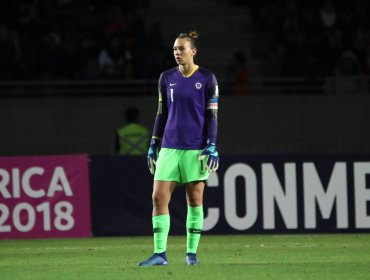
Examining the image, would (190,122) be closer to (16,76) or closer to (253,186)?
(253,186)

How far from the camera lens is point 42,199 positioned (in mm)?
15000

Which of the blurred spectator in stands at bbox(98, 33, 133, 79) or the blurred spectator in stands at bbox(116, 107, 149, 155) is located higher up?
the blurred spectator in stands at bbox(98, 33, 133, 79)

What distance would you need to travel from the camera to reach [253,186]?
14.9 meters

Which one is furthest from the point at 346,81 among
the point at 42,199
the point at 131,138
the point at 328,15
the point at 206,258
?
the point at 206,258

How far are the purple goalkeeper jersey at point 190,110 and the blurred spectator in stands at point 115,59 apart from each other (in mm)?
9796

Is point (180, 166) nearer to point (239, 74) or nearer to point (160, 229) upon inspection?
point (160, 229)

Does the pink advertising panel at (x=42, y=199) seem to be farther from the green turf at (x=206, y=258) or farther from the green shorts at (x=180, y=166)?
the green shorts at (x=180, y=166)

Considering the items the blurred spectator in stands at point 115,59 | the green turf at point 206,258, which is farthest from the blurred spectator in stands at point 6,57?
the green turf at point 206,258

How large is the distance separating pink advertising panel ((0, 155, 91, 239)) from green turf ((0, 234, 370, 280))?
1.02 feet

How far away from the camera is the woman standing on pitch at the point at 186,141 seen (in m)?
10.2

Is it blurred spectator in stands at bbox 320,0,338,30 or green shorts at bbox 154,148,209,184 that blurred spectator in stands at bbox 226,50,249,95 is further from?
green shorts at bbox 154,148,209,184

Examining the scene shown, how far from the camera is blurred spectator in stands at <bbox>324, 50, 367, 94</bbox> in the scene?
19516 mm

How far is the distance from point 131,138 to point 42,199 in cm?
241

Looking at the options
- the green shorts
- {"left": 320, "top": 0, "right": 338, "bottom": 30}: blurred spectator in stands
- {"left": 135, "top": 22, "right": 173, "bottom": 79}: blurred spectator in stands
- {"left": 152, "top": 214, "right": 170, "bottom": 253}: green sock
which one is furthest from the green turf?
{"left": 320, "top": 0, "right": 338, "bottom": 30}: blurred spectator in stands
